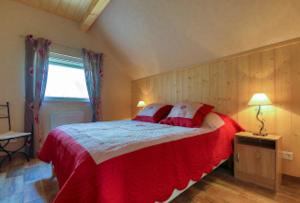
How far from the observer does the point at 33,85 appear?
2.96 metres

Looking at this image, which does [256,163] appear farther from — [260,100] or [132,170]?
[132,170]

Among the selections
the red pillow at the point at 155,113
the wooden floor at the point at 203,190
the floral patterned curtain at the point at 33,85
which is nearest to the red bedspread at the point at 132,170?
the wooden floor at the point at 203,190

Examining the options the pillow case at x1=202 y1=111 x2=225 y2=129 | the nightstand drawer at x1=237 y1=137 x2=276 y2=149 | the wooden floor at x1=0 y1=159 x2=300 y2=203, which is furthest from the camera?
the pillow case at x1=202 y1=111 x2=225 y2=129

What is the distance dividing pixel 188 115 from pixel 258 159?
95 cm

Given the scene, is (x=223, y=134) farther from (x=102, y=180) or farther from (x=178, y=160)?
(x=102, y=180)

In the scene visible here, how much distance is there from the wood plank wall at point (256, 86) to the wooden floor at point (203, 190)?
0.53m

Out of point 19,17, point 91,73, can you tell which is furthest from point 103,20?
point 19,17

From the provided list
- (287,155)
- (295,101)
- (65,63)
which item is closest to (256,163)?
(287,155)

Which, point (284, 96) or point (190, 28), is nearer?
point (284, 96)

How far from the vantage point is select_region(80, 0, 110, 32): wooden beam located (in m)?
2.81

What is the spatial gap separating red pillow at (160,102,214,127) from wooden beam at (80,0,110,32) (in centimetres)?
217

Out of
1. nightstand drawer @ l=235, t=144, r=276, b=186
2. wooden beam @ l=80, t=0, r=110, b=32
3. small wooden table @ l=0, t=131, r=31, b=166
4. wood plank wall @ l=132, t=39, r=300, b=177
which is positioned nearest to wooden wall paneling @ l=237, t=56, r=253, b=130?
wood plank wall @ l=132, t=39, r=300, b=177

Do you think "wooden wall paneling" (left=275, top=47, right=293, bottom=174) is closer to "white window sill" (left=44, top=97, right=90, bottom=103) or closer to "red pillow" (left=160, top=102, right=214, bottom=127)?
"red pillow" (left=160, top=102, right=214, bottom=127)

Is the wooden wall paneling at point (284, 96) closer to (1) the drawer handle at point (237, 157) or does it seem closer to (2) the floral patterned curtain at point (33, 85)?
(1) the drawer handle at point (237, 157)
